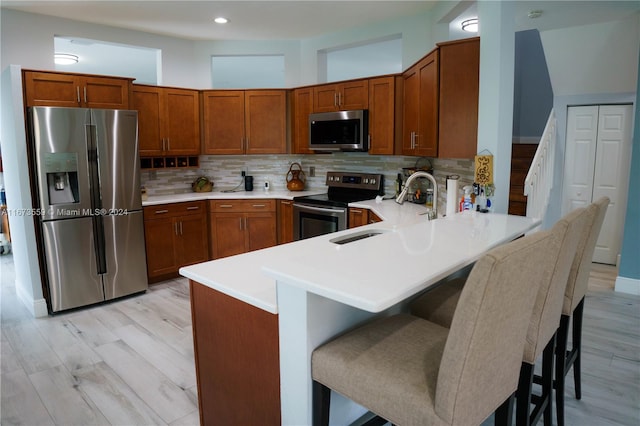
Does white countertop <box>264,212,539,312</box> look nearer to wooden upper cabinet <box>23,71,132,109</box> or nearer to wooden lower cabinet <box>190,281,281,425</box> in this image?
wooden lower cabinet <box>190,281,281,425</box>

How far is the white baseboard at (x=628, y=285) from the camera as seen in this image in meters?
4.16

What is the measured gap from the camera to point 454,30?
4695 millimetres

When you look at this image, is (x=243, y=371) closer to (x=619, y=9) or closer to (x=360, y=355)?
(x=360, y=355)

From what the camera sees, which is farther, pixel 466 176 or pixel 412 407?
pixel 466 176

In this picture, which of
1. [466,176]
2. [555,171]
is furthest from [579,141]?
[466,176]

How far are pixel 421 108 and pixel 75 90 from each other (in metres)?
3.10

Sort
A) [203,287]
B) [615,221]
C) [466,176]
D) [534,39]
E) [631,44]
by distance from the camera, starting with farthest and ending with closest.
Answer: [534,39]
[615,221]
[631,44]
[466,176]
[203,287]

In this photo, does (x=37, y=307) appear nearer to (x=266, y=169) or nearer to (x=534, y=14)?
(x=266, y=169)

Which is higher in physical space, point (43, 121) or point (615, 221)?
point (43, 121)

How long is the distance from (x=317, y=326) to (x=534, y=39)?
21.1 ft

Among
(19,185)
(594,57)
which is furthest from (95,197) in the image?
(594,57)

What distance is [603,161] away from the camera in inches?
204

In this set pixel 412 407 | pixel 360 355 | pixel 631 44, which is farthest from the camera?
pixel 631 44

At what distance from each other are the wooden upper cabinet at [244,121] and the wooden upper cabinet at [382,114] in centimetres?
127
